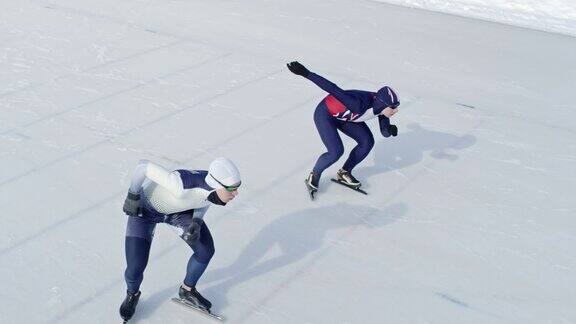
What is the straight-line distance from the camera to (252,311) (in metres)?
4.23

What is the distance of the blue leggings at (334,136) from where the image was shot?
17.8 feet

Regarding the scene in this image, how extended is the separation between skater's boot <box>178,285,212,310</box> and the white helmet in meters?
0.82

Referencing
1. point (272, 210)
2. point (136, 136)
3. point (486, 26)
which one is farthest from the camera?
point (486, 26)

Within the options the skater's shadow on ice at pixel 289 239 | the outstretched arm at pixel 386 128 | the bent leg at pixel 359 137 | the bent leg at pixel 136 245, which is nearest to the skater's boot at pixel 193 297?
the skater's shadow on ice at pixel 289 239

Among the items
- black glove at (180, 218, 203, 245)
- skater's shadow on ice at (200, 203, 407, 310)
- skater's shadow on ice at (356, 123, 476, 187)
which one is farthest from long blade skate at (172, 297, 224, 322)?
skater's shadow on ice at (356, 123, 476, 187)

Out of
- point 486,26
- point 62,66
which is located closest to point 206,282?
point 62,66

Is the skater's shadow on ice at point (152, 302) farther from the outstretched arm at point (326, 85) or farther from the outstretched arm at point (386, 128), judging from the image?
the outstretched arm at point (386, 128)

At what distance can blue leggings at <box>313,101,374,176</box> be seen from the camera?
544cm

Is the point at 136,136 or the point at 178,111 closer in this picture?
the point at 136,136

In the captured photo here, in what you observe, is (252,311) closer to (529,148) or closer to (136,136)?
(136,136)

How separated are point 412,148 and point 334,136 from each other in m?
1.43

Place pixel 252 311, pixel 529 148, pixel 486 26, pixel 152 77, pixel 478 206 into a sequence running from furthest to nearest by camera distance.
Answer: pixel 486 26 < pixel 152 77 < pixel 529 148 < pixel 478 206 < pixel 252 311

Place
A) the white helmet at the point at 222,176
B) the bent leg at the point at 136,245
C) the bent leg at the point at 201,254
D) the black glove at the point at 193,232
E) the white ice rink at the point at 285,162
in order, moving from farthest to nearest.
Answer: the white ice rink at the point at 285,162, the bent leg at the point at 201,254, the bent leg at the point at 136,245, the black glove at the point at 193,232, the white helmet at the point at 222,176

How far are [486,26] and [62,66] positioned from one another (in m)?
6.12
